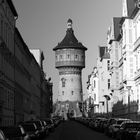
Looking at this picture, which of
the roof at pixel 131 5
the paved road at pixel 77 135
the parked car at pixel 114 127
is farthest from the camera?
the roof at pixel 131 5

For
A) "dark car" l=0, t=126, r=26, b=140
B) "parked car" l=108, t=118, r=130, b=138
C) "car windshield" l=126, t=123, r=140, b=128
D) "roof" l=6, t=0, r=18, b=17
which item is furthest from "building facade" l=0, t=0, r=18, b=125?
"dark car" l=0, t=126, r=26, b=140

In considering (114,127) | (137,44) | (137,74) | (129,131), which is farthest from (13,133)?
(137,44)

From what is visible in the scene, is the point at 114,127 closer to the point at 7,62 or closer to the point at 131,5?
the point at 7,62

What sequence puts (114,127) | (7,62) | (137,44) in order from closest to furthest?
1. (114,127)
2. (7,62)
3. (137,44)

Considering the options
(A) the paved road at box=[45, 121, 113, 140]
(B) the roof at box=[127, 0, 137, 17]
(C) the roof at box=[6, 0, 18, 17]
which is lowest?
(A) the paved road at box=[45, 121, 113, 140]

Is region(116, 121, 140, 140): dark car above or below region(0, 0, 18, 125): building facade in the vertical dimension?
below

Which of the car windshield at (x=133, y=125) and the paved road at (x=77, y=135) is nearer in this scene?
the car windshield at (x=133, y=125)

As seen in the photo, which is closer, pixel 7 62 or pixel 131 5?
pixel 7 62

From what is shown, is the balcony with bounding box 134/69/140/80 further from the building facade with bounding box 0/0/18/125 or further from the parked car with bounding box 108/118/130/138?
the parked car with bounding box 108/118/130/138

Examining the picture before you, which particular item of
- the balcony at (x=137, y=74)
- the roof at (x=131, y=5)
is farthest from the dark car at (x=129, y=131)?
the roof at (x=131, y=5)

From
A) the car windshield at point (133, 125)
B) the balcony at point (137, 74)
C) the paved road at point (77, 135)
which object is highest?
the balcony at point (137, 74)

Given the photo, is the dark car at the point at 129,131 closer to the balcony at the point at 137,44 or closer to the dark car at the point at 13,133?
the dark car at the point at 13,133

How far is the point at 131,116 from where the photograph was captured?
217 feet

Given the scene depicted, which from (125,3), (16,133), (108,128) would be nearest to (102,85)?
(125,3)
